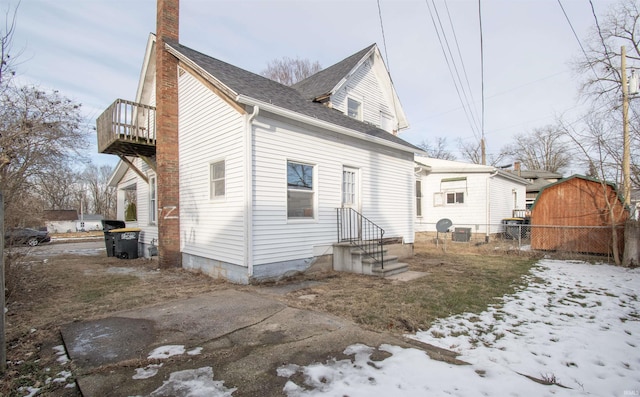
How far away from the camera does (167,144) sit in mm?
8953

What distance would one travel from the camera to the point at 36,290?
20.3 ft

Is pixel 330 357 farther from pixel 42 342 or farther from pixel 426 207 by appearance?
pixel 426 207

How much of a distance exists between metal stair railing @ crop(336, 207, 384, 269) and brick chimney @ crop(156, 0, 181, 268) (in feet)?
15.5

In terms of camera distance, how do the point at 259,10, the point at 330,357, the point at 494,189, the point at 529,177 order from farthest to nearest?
the point at 529,177 → the point at 494,189 → the point at 259,10 → the point at 330,357

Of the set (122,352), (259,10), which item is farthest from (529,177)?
(122,352)

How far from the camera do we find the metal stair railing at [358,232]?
27.2 feet

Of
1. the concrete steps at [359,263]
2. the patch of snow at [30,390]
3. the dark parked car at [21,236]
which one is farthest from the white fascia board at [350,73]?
the patch of snow at [30,390]

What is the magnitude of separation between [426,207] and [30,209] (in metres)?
16.3

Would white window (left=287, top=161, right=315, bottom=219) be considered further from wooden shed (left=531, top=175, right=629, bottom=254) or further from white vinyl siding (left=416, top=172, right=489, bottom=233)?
white vinyl siding (left=416, top=172, right=489, bottom=233)

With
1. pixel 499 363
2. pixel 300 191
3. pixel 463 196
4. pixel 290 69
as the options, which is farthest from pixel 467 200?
pixel 290 69

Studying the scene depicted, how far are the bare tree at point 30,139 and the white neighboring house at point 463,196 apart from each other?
47.2 ft

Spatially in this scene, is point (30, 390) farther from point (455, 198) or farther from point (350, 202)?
point (455, 198)

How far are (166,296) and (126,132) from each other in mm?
5779

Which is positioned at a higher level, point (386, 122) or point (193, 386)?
point (386, 122)
